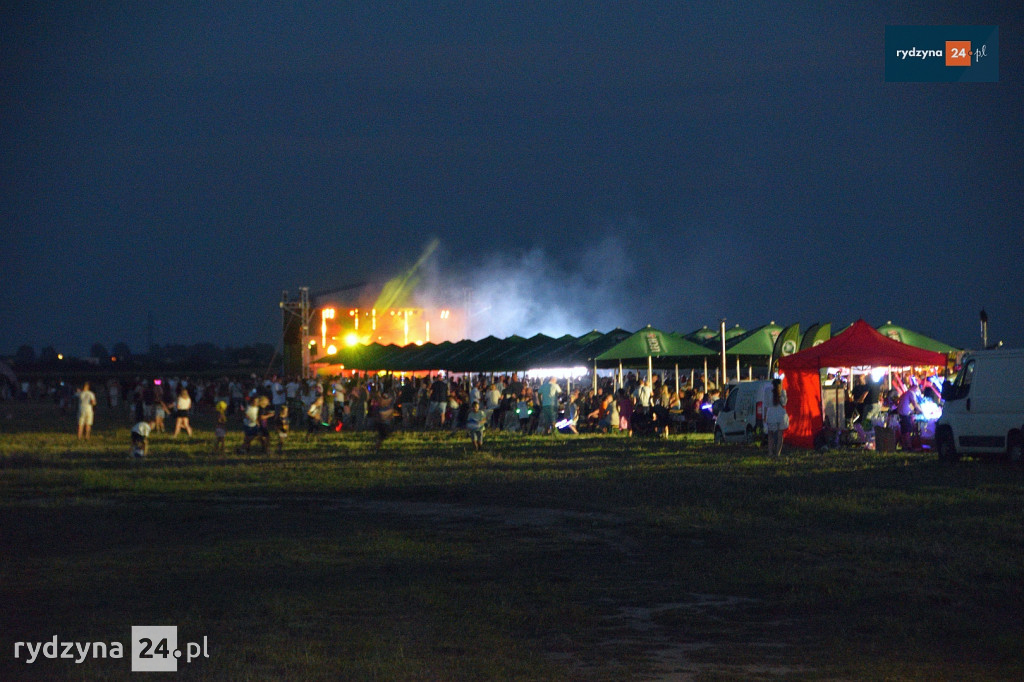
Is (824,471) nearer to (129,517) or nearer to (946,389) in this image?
(946,389)

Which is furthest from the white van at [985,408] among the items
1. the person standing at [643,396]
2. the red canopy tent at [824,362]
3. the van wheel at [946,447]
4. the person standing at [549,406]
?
the person standing at [549,406]

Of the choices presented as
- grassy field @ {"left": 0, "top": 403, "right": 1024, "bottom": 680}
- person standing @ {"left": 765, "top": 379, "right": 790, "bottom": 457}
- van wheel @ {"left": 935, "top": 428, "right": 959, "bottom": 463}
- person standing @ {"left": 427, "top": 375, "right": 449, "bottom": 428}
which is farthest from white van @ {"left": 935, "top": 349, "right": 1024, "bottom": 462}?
person standing @ {"left": 427, "top": 375, "right": 449, "bottom": 428}

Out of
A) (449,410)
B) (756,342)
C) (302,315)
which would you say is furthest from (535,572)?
(302,315)

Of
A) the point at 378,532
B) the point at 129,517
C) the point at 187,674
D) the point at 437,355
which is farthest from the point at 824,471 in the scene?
the point at 437,355

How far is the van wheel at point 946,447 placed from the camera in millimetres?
22156

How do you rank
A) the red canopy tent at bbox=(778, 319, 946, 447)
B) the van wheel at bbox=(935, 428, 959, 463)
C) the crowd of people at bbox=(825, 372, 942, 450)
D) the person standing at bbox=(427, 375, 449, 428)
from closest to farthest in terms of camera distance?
the van wheel at bbox=(935, 428, 959, 463) → the crowd of people at bbox=(825, 372, 942, 450) → the red canopy tent at bbox=(778, 319, 946, 447) → the person standing at bbox=(427, 375, 449, 428)

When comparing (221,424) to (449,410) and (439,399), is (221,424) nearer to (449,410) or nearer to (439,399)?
(439,399)

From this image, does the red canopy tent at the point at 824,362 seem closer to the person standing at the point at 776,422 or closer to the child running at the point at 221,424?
the person standing at the point at 776,422

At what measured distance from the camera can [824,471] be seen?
21000 mm

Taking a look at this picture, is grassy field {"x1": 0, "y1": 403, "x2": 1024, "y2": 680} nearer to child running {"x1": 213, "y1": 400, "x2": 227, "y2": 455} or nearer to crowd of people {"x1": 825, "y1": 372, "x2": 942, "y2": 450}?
crowd of people {"x1": 825, "y1": 372, "x2": 942, "y2": 450}

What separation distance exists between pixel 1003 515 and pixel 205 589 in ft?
31.1

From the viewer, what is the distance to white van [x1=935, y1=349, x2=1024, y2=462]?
20.9 metres

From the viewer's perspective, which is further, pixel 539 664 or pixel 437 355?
pixel 437 355

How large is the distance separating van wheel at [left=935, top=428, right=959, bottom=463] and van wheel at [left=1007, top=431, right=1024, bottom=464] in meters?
1.18
